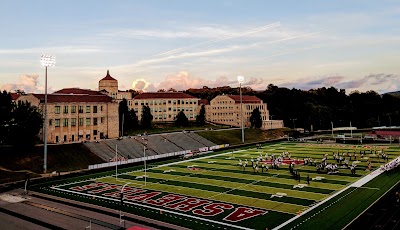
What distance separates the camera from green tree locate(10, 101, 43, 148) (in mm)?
57531

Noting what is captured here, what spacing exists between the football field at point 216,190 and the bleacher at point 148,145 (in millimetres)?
11410

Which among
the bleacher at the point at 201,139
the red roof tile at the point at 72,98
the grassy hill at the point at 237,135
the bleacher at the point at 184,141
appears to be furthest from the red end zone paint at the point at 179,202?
the grassy hill at the point at 237,135

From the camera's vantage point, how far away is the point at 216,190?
135 ft

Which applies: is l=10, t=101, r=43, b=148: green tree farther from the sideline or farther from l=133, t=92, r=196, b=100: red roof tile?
l=133, t=92, r=196, b=100: red roof tile

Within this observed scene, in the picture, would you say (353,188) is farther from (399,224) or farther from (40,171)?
(40,171)

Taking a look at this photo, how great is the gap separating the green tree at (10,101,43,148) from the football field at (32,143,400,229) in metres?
15.6

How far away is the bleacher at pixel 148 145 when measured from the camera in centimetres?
6951

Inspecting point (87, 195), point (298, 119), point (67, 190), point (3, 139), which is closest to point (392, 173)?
point (87, 195)

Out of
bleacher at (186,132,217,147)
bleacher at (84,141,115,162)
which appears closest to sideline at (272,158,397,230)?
bleacher at (84,141,115,162)

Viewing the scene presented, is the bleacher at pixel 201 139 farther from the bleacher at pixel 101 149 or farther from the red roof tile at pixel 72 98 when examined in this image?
the bleacher at pixel 101 149

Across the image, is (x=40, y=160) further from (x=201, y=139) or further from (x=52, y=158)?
(x=201, y=139)

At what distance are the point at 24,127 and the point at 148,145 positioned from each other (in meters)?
27.3

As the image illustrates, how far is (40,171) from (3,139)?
31.2 feet

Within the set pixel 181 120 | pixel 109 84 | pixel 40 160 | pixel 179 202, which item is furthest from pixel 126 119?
pixel 179 202
